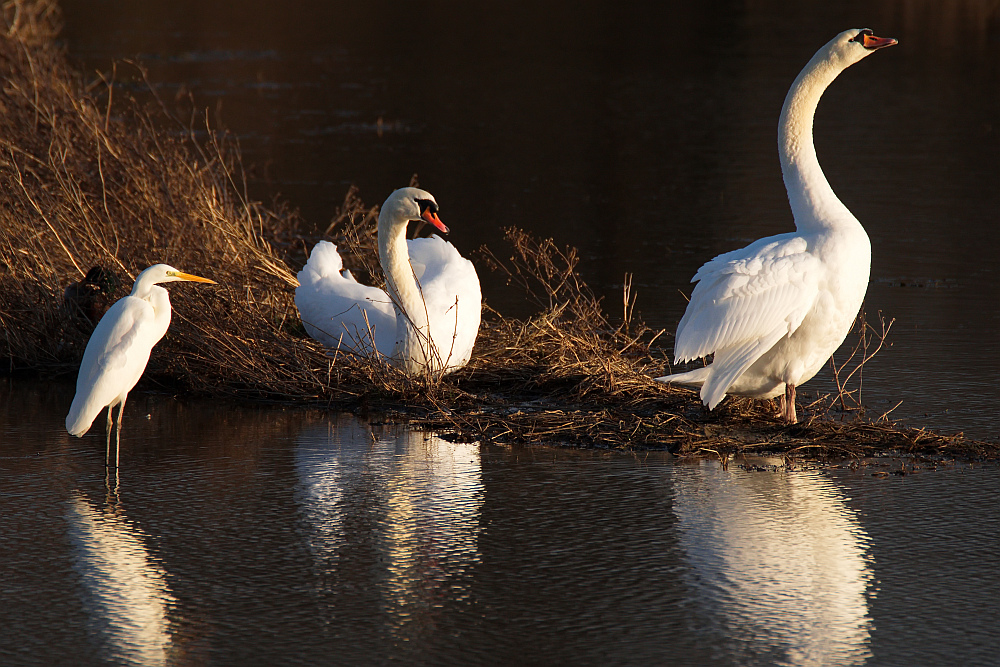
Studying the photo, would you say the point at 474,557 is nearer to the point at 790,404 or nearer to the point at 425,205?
the point at 790,404

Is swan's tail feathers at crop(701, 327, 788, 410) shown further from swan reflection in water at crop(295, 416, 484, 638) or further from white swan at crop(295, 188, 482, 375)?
white swan at crop(295, 188, 482, 375)

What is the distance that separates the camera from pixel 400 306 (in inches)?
299

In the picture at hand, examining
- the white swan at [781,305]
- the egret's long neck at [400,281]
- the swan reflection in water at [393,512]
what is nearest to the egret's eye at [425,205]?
the egret's long neck at [400,281]

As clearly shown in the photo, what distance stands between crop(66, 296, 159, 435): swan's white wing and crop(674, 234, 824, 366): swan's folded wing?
2.78 meters

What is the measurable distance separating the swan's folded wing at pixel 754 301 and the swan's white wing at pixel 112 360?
9.11ft

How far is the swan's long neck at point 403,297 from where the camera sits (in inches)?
294

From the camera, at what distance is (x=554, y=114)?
69.2 feet

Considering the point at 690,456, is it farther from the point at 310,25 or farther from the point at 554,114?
the point at 310,25

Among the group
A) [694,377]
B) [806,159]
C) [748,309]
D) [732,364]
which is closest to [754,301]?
[748,309]

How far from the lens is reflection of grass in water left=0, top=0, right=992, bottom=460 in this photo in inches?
274

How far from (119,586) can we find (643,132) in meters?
15.5

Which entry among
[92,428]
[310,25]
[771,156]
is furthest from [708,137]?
[310,25]

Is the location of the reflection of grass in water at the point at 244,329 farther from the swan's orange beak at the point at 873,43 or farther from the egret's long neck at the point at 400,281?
the swan's orange beak at the point at 873,43

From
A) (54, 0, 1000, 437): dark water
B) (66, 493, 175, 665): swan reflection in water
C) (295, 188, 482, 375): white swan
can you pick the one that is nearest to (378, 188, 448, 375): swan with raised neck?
(295, 188, 482, 375): white swan
